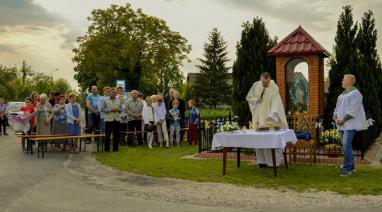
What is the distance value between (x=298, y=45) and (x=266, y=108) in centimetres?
569

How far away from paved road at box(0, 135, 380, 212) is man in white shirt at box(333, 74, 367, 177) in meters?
3.13

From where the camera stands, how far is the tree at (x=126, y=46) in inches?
2160

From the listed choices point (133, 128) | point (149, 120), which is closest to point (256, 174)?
point (149, 120)

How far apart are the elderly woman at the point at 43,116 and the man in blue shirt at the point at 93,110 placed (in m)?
1.99

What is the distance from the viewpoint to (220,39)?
8081cm

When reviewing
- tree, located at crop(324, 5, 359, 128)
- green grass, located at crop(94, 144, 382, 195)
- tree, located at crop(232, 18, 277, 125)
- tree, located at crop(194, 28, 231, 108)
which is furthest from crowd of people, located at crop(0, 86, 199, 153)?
tree, located at crop(194, 28, 231, 108)

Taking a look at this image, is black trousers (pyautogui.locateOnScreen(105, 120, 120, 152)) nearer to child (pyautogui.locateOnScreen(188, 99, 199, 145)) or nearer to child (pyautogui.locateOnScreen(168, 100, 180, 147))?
child (pyautogui.locateOnScreen(168, 100, 180, 147))

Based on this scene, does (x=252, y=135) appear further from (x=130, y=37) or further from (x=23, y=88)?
(x=23, y=88)

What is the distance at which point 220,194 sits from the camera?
352 inches

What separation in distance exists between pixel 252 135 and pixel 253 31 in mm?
8103

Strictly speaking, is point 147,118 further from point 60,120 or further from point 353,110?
point 353,110

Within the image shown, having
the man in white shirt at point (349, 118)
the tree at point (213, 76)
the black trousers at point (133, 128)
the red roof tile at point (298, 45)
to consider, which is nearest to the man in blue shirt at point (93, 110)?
the black trousers at point (133, 128)

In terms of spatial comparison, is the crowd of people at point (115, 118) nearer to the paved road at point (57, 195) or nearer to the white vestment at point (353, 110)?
the paved road at point (57, 195)

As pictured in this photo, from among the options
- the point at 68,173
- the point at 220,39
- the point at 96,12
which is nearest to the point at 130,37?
the point at 96,12
